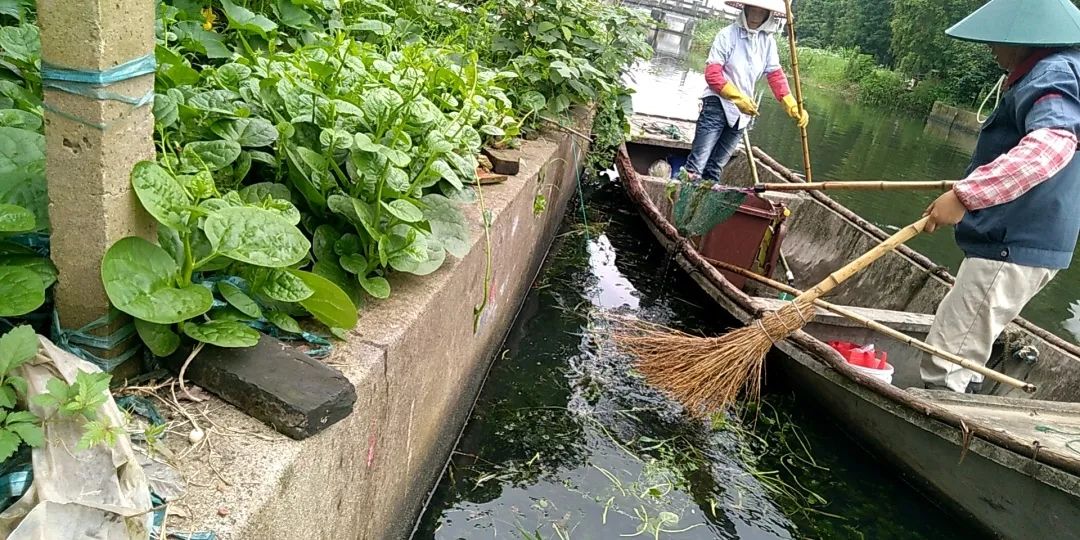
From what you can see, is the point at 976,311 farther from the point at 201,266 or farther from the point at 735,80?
the point at 201,266

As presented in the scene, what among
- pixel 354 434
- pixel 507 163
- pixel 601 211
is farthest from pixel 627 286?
pixel 354 434

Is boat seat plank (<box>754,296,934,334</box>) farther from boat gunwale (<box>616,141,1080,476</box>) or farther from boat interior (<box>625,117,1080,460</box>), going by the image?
boat gunwale (<box>616,141,1080,476</box>)

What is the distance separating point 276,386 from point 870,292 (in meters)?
5.17

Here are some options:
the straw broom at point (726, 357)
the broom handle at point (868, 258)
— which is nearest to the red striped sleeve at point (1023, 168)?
the broom handle at point (868, 258)

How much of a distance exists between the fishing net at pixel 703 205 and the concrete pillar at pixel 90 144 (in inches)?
175

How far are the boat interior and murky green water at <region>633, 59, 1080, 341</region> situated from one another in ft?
6.73


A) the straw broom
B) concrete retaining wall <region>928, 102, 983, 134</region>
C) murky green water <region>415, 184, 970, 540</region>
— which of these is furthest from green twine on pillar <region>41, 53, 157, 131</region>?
concrete retaining wall <region>928, 102, 983, 134</region>

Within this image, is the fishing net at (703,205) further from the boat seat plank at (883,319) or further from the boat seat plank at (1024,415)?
the boat seat plank at (1024,415)

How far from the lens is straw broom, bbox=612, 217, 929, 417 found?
417 centimetres

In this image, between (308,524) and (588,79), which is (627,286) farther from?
(308,524)

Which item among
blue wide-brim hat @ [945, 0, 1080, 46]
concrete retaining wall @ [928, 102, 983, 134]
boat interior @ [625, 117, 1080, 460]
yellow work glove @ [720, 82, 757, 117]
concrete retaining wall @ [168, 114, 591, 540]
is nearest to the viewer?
concrete retaining wall @ [168, 114, 591, 540]

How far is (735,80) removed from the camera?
6316mm

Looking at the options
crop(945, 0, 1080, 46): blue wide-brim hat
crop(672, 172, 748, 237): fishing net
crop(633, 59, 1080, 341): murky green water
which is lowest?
crop(633, 59, 1080, 341): murky green water

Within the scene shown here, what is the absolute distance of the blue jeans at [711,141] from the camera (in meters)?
6.41
